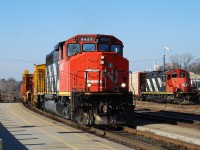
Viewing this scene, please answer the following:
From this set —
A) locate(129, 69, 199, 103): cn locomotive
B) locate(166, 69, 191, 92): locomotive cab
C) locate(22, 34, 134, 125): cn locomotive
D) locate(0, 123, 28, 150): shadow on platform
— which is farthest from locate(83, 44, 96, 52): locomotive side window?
locate(166, 69, 191, 92): locomotive cab

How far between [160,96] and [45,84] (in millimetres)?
17729

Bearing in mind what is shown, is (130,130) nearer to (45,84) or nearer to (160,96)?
(45,84)

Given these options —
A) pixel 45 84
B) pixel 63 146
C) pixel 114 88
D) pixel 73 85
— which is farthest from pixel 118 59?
pixel 45 84

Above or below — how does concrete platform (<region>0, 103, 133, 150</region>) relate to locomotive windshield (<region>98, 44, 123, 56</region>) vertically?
below

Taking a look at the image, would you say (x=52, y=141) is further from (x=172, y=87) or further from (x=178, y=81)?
(x=178, y=81)

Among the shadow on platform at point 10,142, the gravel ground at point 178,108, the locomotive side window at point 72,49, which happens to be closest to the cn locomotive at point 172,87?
the gravel ground at point 178,108

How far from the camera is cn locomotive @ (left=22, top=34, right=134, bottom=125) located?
14.4m

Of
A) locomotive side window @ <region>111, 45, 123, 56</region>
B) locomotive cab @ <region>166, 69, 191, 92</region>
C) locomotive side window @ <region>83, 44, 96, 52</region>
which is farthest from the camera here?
locomotive cab @ <region>166, 69, 191, 92</region>

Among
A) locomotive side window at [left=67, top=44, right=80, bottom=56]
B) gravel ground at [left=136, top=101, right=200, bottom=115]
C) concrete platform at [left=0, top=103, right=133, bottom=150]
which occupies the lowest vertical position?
concrete platform at [left=0, top=103, right=133, bottom=150]

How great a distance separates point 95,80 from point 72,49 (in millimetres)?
1949

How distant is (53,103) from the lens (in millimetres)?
A: 18984

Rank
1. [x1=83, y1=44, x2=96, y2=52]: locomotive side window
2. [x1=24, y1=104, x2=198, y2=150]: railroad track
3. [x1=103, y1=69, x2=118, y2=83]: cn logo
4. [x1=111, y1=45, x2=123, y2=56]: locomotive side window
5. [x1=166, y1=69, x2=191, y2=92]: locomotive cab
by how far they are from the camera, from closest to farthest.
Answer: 1. [x1=24, y1=104, x2=198, y2=150]: railroad track
2. [x1=103, y1=69, x2=118, y2=83]: cn logo
3. [x1=83, y1=44, x2=96, y2=52]: locomotive side window
4. [x1=111, y1=45, x2=123, y2=56]: locomotive side window
5. [x1=166, y1=69, x2=191, y2=92]: locomotive cab

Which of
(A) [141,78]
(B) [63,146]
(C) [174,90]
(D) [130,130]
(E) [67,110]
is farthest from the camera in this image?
(A) [141,78]

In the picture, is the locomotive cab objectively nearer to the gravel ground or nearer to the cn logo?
the gravel ground
